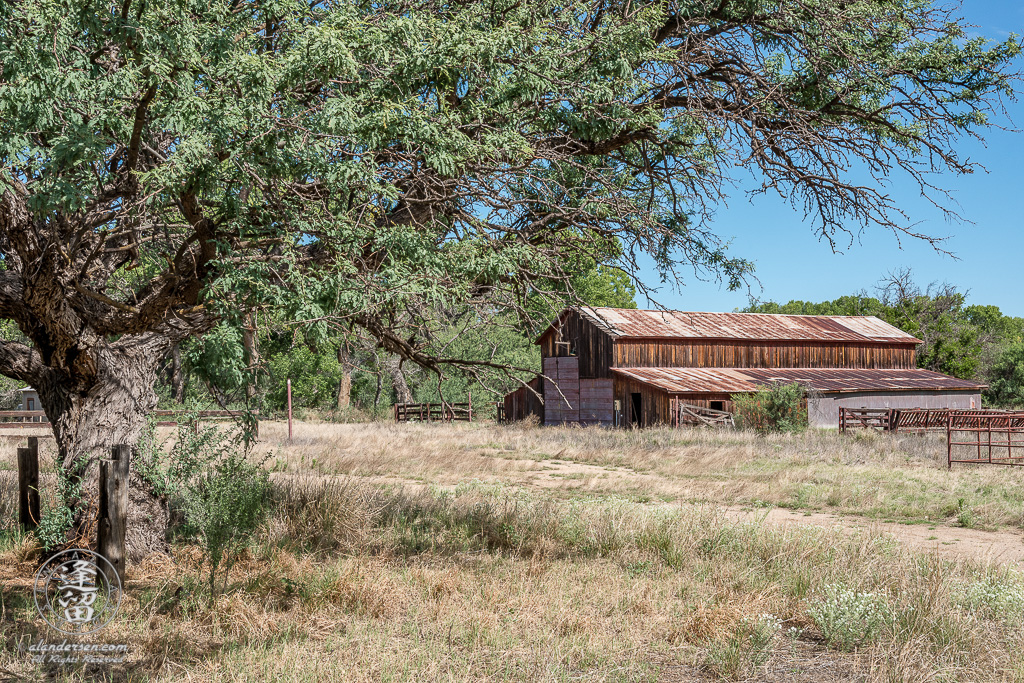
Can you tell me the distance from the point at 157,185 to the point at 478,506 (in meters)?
6.85

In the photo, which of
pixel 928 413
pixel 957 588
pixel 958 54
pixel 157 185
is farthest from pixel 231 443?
pixel 928 413

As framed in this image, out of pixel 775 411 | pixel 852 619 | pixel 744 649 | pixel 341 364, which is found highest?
pixel 341 364

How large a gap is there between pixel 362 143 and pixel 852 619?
549 cm

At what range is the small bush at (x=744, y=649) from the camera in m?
5.67

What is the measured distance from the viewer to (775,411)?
31344 millimetres

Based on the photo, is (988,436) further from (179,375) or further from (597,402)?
(179,375)

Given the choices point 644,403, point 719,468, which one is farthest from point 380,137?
point 644,403

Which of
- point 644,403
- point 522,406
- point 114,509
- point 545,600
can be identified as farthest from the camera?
point 522,406

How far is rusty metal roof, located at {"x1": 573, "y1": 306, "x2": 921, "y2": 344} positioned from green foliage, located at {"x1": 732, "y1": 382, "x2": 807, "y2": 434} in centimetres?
562

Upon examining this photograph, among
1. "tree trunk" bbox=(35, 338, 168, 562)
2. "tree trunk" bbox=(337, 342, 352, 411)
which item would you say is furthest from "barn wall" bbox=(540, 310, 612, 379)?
"tree trunk" bbox=(35, 338, 168, 562)

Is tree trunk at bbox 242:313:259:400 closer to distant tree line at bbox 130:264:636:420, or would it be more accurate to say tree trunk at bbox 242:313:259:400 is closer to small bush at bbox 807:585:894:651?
distant tree line at bbox 130:264:636:420

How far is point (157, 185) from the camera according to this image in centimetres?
621

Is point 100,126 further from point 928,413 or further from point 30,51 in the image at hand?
point 928,413

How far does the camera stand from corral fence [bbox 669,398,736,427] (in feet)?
107
